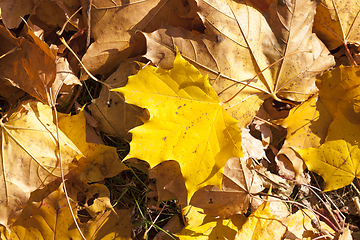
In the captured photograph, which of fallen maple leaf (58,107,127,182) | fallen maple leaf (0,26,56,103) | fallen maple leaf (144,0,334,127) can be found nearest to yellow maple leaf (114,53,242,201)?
fallen maple leaf (144,0,334,127)

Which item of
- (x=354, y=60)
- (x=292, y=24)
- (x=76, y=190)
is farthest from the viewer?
(x=354, y=60)

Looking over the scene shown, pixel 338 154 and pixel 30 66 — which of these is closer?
pixel 30 66

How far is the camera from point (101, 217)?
48.7 inches

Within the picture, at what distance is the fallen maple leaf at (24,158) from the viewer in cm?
111

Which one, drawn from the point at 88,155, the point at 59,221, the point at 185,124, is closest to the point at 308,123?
the point at 185,124

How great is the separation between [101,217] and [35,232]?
32cm

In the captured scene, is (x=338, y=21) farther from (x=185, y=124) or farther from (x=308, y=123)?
(x=185, y=124)

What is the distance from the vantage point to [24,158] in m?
1.12

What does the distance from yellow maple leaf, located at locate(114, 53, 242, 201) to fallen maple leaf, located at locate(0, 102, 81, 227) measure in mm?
448

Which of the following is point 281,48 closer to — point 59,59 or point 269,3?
point 269,3

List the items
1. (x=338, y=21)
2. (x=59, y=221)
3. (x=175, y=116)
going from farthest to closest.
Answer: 1. (x=338, y=21)
2. (x=59, y=221)
3. (x=175, y=116)

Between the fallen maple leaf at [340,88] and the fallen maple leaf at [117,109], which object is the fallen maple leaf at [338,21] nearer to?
the fallen maple leaf at [340,88]

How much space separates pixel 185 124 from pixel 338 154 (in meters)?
0.85

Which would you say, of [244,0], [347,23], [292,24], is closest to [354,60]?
[347,23]
